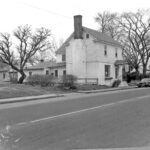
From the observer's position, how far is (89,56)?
3578 centimetres

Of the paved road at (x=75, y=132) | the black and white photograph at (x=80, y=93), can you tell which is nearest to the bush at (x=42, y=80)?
the black and white photograph at (x=80, y=93)

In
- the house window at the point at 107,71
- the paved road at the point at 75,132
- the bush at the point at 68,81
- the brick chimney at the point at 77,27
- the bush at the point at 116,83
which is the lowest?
the paved road at the point at 75,132

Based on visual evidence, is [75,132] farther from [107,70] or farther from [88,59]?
[107,70]

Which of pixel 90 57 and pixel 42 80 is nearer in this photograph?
pixel 42 80

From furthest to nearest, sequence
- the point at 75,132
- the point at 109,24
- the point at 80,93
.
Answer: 1. the point at 109,24
2. the point at 80,93
3. the point at 75,132

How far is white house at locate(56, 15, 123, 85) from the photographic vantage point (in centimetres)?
3447

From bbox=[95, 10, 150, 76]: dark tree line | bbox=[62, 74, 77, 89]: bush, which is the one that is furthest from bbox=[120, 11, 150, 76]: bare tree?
bbox=[62, 74, 77, 89]: bush

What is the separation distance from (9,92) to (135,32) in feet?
114

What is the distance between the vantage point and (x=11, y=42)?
38969 mm

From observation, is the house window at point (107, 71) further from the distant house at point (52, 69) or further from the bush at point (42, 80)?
the bush at point (42, 80)

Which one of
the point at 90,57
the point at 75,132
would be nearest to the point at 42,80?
the point at 90,57

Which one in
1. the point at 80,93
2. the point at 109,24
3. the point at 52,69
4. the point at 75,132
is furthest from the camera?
the point at 109,24

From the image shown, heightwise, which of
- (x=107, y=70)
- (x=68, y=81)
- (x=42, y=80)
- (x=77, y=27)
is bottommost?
(x=68, y=81)

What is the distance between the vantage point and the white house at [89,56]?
3447cm
